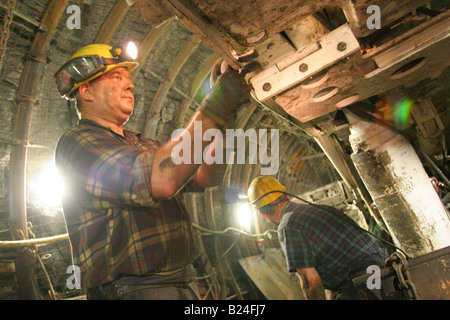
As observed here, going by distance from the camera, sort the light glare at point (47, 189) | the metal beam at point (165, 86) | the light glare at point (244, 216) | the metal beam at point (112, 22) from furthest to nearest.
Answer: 1. the light glare at point (244, 216)
2. the metal beam at point (165, 86)
3. the metal beam at point (112, 22)
4. the light glare at point (47, 189)

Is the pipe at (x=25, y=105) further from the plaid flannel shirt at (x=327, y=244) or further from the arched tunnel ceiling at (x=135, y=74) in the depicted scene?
the plaid flannel shirt at (x=327, y=244)

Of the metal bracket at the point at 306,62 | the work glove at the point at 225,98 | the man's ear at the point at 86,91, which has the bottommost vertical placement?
the work glove at the point at 225,98

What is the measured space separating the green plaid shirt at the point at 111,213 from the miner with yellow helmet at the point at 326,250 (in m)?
2.09

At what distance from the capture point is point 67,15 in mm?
4332

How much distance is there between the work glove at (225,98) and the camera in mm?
1510

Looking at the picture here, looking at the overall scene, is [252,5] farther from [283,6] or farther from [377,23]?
[377,23]

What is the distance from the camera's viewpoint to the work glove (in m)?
1.51

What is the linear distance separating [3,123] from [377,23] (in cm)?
512

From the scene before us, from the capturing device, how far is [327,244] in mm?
3275

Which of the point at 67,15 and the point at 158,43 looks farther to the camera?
the point at 158,43

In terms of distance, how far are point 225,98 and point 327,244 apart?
268 centimetres

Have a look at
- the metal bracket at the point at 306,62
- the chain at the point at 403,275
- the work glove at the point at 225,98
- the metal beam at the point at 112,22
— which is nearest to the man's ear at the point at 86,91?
the work glove at the point at 225,98
